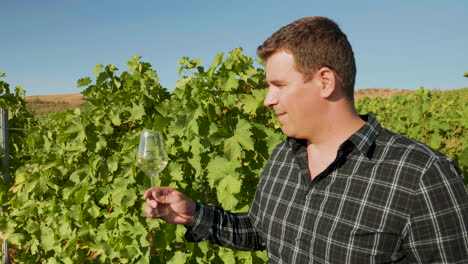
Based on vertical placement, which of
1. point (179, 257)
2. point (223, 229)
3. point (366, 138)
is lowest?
point (179, 257)

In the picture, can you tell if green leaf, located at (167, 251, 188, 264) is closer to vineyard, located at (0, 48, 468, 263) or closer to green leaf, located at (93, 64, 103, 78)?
vineyard, located at (0, 48, 468, 263)

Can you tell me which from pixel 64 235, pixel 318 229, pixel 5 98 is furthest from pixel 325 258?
pixel 5 98

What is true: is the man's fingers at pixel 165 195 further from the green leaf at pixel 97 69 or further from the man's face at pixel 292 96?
the green leaf at pixel 97 69

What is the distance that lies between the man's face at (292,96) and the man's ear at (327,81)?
18mm

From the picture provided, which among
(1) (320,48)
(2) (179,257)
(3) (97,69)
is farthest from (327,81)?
(3) (97,69)

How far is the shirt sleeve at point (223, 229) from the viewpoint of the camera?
6.76ft

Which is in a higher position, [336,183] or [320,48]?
[320,48]

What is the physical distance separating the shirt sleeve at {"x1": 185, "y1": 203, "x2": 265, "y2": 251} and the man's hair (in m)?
0.88

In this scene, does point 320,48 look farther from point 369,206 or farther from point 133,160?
point 133,160

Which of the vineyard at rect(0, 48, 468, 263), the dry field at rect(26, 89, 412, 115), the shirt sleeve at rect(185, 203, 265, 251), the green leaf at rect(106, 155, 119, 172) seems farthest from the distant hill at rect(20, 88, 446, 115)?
the shirt sleeve at rect(185, 203, 265, 251)

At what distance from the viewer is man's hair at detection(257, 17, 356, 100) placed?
65.1 inches

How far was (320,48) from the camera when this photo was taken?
1.66 metres

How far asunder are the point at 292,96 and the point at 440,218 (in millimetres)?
710

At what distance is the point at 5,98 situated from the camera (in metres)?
5.12
